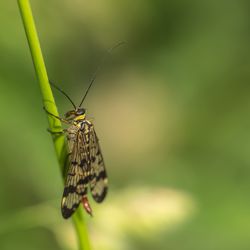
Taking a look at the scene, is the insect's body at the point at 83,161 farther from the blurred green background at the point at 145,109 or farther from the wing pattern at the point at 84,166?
the blurred green background at the point at 145,109

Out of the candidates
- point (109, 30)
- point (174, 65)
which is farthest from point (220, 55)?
point (109, 30)

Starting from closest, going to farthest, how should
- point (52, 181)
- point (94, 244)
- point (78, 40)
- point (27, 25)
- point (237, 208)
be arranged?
point (27, 25), point (94, 244), point (52, 181), point (237, 208), point (78, 40)

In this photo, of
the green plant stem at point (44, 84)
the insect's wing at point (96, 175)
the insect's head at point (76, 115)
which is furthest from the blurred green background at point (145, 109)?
the green plant stem at point (44, 84)

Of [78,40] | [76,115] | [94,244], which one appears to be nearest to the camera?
[94,244]

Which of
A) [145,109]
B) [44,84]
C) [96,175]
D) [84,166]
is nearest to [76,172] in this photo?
[84,166]

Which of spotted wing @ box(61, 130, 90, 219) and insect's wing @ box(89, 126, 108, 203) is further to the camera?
insect's wing @ box(89, 126, 108, 203)

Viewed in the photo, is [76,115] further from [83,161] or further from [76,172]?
[76,172]

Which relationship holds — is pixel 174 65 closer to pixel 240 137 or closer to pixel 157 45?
pixel 157 45

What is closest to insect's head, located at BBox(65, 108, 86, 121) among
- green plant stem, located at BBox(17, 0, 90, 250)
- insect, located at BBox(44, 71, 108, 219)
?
insect, located at BBox(44, 71, 108, 219)

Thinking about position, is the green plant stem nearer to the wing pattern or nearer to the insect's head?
the wing pattern
